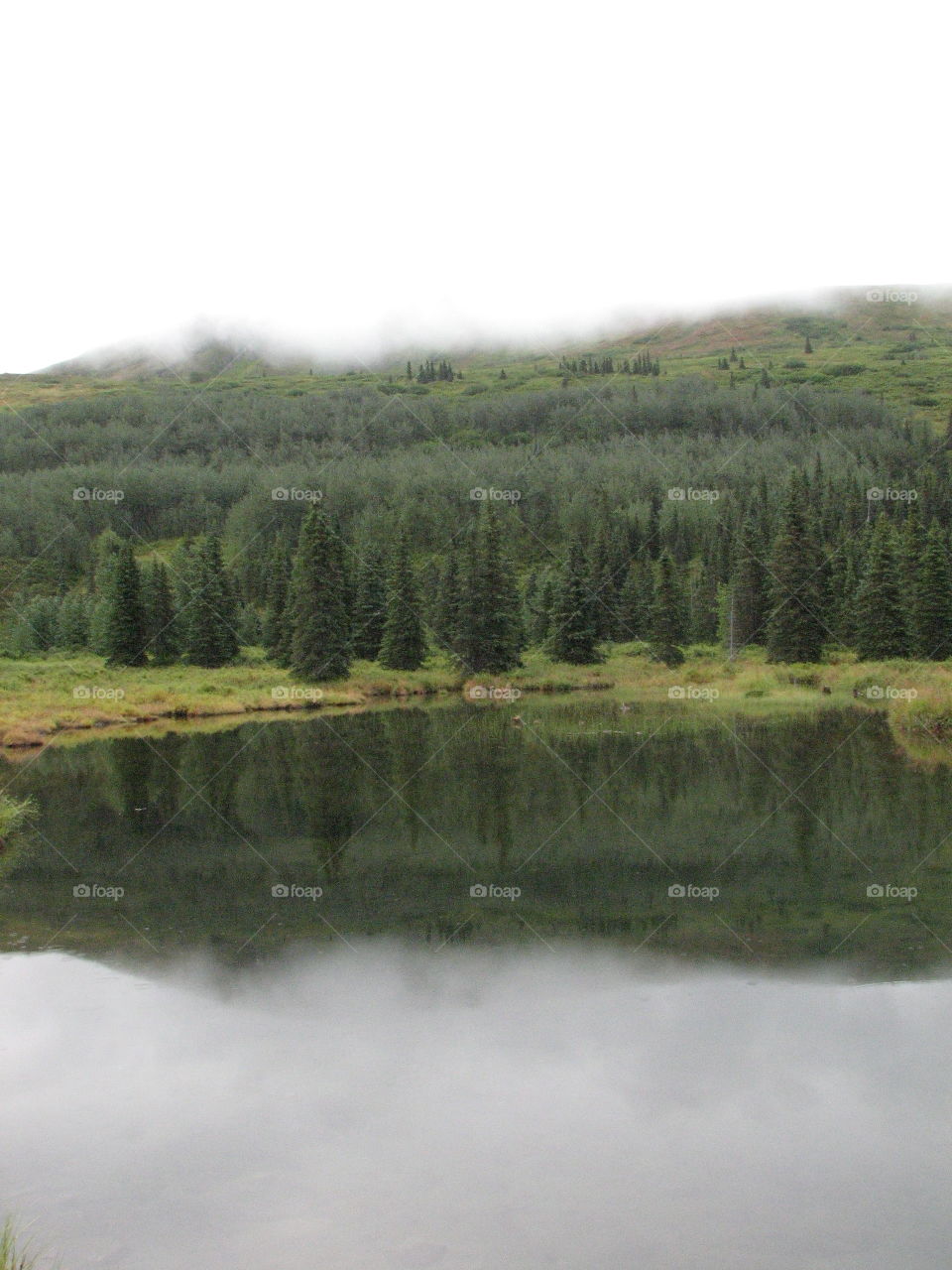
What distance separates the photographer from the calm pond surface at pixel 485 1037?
836cm

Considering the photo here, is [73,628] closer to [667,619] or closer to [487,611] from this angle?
[487,611]

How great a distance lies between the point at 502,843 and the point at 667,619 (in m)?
63.7

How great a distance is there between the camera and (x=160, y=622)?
71812 mm

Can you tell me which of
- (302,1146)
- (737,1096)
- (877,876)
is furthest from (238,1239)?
(877,876)

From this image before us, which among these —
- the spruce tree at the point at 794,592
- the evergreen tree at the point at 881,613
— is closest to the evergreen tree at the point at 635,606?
the spruce tree at the point at 794,592

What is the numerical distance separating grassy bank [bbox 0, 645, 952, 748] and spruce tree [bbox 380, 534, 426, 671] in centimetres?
114

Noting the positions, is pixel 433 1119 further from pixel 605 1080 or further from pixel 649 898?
pixel 649 898

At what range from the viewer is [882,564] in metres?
70.6

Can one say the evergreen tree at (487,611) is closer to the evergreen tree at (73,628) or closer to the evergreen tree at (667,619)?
the evergreen tree at (667,619)

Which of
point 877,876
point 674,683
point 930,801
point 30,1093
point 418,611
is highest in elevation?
point 30,1093

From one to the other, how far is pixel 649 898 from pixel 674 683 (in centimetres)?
5217

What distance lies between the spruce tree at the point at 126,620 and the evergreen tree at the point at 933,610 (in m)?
48.8

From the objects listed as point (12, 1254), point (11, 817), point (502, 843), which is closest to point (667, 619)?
point (502, 843)

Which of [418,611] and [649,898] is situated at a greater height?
[649,898]
